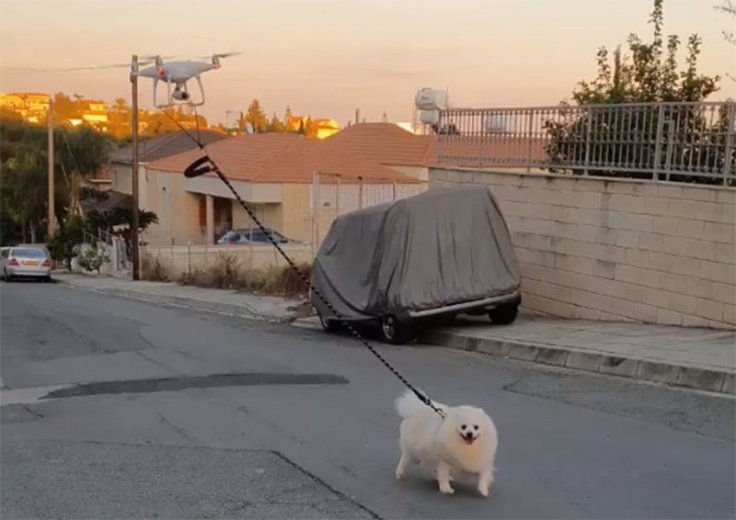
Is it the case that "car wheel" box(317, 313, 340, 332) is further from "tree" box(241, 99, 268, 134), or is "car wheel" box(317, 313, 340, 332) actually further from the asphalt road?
"tree" box(241, 99, 268, 134)

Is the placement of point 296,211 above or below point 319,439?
below

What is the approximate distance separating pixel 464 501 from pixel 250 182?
33496 mm

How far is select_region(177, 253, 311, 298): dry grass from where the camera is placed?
22016mm

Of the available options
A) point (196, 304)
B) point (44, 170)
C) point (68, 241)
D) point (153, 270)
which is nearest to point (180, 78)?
point (196, 304)

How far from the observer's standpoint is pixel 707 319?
1202cm

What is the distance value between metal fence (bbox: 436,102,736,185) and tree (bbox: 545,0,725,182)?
0.6 inches

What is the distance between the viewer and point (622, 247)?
13406mm

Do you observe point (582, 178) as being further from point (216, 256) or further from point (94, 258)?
point (94, 258)

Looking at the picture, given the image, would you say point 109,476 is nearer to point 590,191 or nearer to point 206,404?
point 206,404

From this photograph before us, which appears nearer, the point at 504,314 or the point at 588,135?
the point at 504,314

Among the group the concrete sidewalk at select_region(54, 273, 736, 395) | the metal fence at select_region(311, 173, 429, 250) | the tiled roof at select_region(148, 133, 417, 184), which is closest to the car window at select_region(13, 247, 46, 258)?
the tiled roof at select_region(148, 133, 417, 184)

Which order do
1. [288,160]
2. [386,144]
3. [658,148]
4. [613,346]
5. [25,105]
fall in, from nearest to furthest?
[613,346] < [658,148] < [288,160] < [386,144] < [25,105]

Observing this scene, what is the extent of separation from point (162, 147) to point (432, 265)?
2224 inches

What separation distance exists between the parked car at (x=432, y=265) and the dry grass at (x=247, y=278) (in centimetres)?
670
